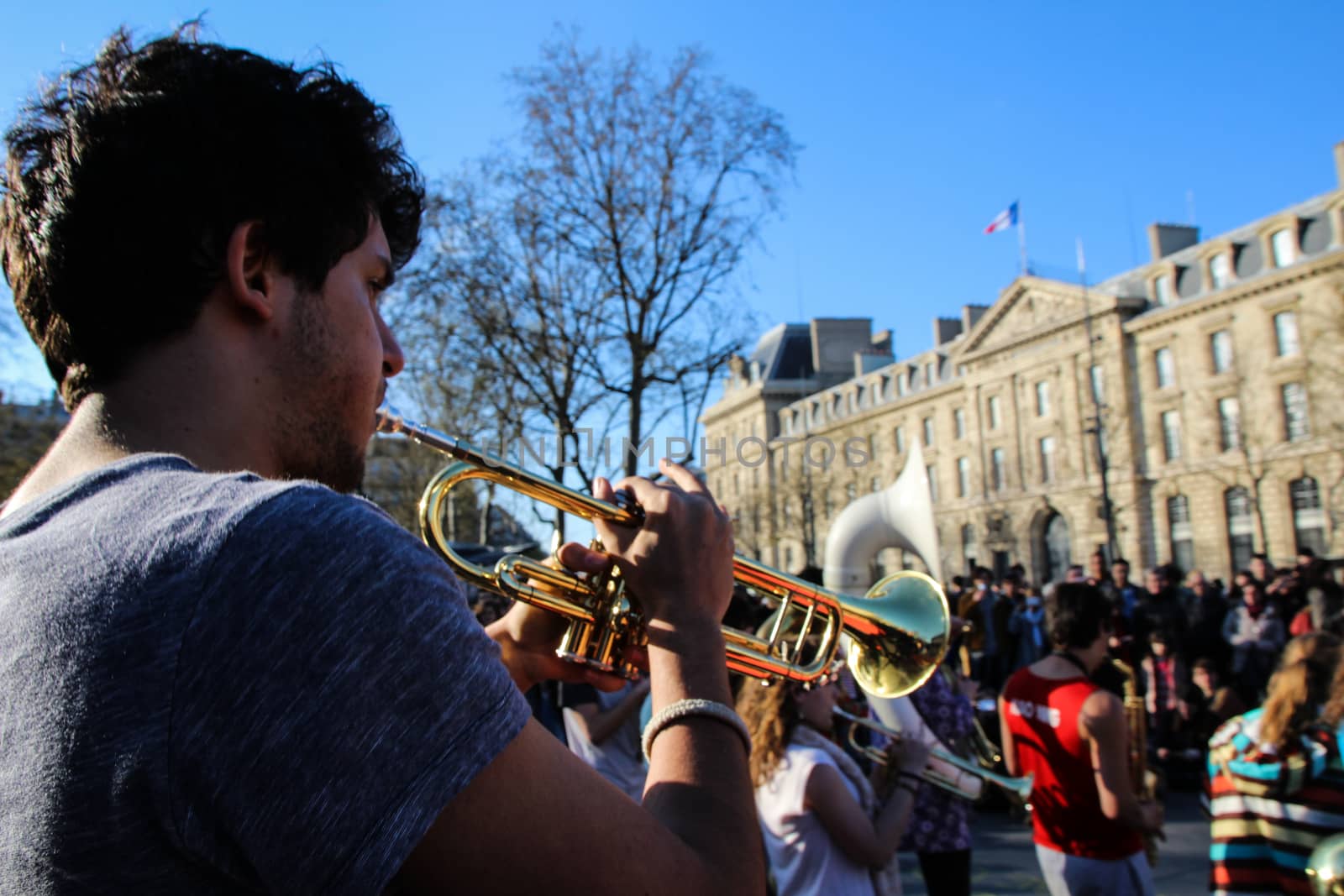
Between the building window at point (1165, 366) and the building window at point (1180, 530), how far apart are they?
5.34 m

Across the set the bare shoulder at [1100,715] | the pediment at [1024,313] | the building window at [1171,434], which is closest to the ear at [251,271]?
the bare shoulder at [1100,715]

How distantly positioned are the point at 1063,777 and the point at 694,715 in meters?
3.91

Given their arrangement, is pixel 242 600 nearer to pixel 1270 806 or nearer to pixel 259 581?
pixel 259 581

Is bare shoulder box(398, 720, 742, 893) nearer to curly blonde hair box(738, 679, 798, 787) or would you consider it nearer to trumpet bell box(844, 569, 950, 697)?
trumpet bell box(844, 569, 950, 697)

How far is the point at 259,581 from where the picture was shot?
904 millimetres

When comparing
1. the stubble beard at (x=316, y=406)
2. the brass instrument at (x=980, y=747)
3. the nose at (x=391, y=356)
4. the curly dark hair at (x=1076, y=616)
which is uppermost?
the nose at (x=391, y=356)

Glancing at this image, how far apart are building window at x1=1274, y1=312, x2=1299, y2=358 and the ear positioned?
46.1 meters

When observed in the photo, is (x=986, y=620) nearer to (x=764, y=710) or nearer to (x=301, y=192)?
(x=764, y=710)

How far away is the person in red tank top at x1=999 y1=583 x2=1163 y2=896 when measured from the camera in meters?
4.32

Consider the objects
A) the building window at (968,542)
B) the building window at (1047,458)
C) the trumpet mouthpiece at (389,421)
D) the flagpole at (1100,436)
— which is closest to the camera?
the trumpet mouthpiece at (389,421)

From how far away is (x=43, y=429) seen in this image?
23047 mm

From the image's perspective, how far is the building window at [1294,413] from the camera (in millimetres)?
39062

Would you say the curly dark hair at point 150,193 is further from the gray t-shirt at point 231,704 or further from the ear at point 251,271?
the gray t-shirt at point 231,704

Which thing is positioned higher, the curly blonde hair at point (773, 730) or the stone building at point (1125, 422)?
the stone building at point (1125, 422)
